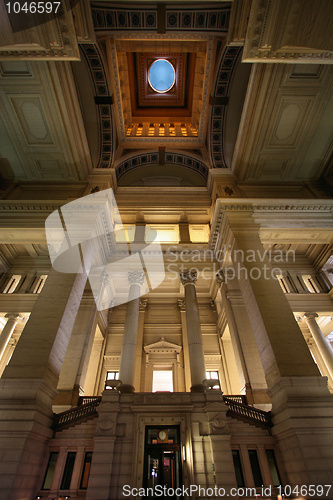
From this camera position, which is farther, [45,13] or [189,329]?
[189,329]

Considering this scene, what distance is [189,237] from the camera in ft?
53.2

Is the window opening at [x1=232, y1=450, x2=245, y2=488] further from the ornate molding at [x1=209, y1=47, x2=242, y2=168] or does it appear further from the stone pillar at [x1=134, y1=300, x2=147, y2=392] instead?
the ornate molding at [x1=209, y1=47, x2=242, y2=168]

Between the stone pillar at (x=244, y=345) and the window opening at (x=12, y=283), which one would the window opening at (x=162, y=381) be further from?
the window opening at (x=12, y=283)

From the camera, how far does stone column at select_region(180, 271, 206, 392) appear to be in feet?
33.0

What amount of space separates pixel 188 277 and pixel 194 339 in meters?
3.65

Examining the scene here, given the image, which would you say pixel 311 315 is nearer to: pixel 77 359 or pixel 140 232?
pixel 140 232

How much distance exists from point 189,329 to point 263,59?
10.8 metres

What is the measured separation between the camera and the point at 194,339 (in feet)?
36.9

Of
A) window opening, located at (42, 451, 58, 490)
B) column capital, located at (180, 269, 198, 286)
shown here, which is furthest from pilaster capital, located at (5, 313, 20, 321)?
column capital, located at (180, 269, 198, 286)

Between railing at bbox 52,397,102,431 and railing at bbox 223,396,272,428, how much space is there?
14.9 ft

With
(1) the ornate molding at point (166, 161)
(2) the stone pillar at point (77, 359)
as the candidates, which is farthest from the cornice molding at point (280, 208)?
(2) the stone pillar at point (77, 359)

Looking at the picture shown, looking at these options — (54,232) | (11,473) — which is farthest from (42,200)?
(11,473)

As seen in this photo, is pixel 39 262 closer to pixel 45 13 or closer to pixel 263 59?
pixel 45 13

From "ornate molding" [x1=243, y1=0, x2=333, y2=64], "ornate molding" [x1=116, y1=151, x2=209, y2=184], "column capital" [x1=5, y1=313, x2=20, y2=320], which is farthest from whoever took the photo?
"ornate molding" [x1=116, y1=151, x2=209, y2=184]
